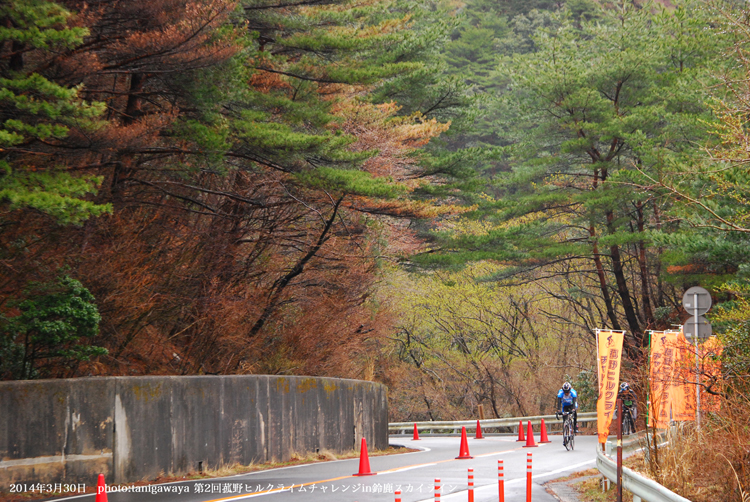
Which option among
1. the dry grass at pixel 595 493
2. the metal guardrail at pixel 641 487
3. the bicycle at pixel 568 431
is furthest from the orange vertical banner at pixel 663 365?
the bicycle at pixel 568 431

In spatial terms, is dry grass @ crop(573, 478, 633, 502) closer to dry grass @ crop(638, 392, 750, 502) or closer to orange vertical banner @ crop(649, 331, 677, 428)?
dry grass @ crop(638, 392, 750, 502)

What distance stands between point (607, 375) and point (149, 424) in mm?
8313

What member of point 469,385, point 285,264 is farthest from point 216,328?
point 469,385

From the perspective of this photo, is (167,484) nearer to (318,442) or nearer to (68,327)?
(68,327)

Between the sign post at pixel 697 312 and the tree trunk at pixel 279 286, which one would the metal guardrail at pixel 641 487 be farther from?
the tree trunk at pixel 279 286

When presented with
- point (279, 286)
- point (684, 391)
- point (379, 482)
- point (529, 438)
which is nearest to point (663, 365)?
point (684, 391)

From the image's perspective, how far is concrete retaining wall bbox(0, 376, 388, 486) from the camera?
40.9 feet

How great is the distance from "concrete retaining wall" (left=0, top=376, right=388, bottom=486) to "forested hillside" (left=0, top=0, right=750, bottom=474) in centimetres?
114

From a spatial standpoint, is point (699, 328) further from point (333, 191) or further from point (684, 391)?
point (333, 191)

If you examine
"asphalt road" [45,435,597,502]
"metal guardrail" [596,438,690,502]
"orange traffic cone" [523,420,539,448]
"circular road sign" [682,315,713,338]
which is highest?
"circular road sign" [682,315,713,338]

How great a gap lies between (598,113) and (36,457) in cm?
2509

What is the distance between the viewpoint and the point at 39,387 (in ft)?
41.7

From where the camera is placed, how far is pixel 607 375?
14.7 metres

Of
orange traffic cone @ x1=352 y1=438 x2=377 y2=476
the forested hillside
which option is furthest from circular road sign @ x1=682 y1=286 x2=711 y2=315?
orange traffic cone @ x1=352 y1=438 x2=377 y2=476
